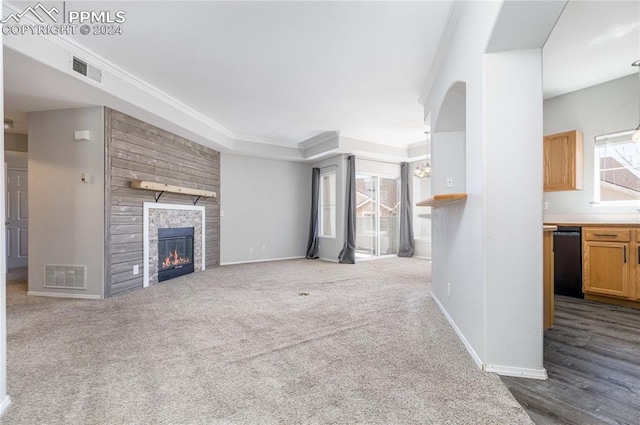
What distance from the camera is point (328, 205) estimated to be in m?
7.37

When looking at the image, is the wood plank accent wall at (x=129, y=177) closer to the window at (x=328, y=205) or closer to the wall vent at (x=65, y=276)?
the wall vent at (x=65, y=276)

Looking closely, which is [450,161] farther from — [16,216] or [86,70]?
[16,216]

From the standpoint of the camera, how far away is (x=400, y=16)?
2.54 m

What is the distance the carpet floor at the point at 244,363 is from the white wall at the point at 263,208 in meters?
2.92

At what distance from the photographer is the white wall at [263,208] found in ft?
21.4

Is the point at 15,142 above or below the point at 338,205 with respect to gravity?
above

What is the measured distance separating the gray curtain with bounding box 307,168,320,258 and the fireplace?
9.32 feet

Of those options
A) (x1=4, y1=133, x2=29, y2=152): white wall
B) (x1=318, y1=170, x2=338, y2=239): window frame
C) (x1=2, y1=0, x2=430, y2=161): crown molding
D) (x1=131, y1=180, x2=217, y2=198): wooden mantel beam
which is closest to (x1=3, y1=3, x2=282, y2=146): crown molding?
(x1=2, y1=0, x2=430, y2=161): crown molding

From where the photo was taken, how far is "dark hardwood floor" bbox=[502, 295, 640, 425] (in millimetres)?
1531

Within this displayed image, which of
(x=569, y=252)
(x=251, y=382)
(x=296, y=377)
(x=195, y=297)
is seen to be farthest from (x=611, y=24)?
(x=195, y=297)

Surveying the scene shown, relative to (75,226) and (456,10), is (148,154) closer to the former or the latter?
(75,226)

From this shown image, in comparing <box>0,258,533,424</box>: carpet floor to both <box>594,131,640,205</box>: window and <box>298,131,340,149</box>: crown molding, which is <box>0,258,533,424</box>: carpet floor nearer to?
<box>594,131,640,205</box>: window

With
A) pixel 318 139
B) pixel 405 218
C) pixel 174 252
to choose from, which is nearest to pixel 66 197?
pixel 174 252

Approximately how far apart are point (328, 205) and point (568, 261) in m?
4.68
